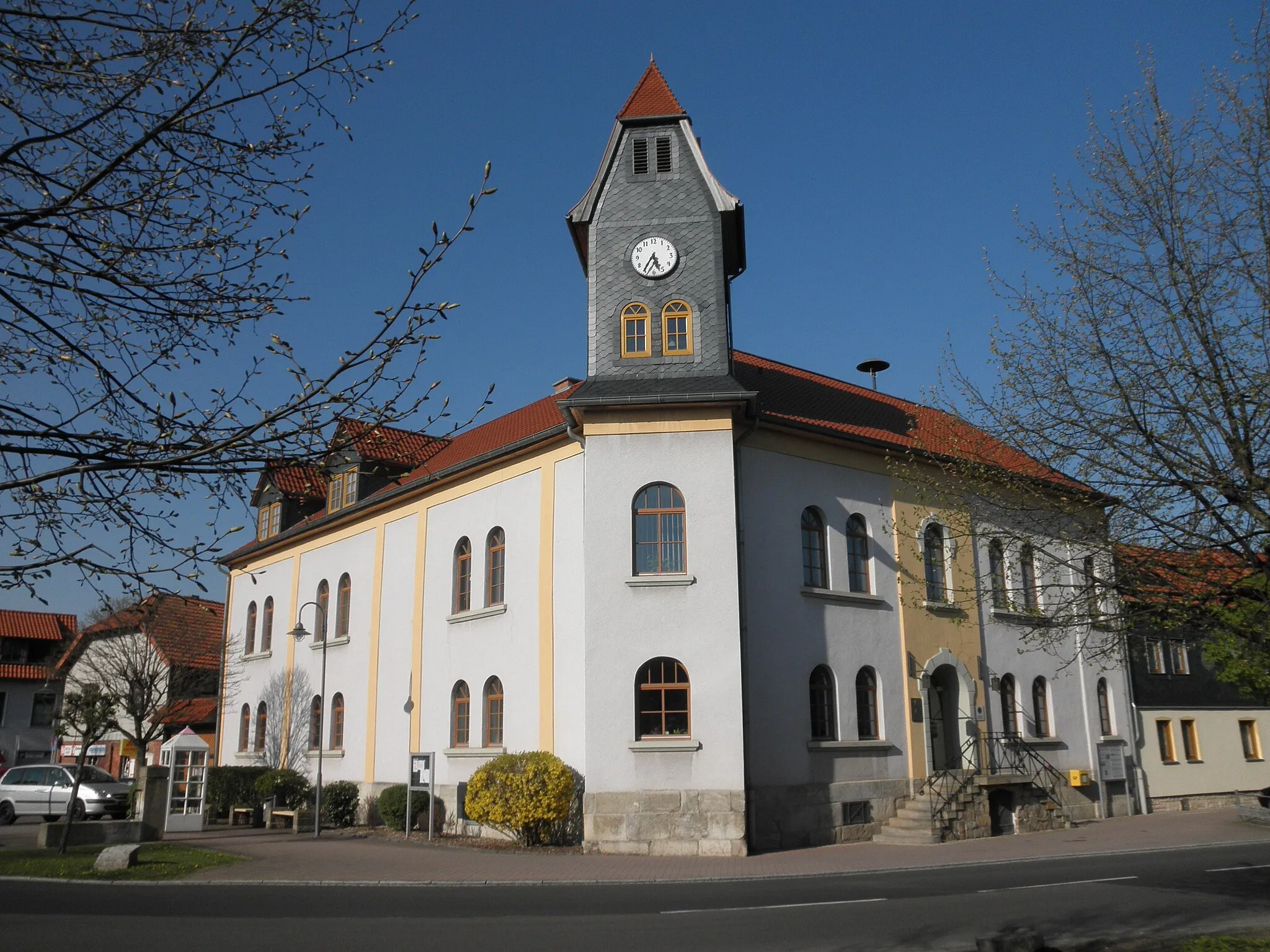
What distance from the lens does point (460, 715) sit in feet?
80.1

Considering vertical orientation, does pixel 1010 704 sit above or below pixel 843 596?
below

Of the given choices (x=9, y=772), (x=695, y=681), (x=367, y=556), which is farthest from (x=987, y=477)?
(x=9, y=772)

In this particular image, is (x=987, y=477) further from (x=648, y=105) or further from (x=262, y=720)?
(x=262, y=720)

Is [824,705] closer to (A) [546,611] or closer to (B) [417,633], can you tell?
(A) [546,611]

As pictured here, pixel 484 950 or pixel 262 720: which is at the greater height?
pixel 262 720

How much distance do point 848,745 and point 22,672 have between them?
46334 millimetres

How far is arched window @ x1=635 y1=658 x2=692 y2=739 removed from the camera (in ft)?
62.7

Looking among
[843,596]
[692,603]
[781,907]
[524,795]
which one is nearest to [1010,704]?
[843,596]

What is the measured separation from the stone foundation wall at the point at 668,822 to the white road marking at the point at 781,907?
5516 millimetres

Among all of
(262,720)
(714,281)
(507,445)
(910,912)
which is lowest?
(910,912)

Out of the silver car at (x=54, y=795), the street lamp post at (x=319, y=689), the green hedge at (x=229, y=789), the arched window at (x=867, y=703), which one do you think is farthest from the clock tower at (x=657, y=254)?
the silver car at (x=54, y=795)

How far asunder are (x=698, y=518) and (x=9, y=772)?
23.8m

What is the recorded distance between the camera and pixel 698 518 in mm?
19984

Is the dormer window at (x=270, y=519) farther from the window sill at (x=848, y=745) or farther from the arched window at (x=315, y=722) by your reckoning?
the window sill at (x=848, y=745)
